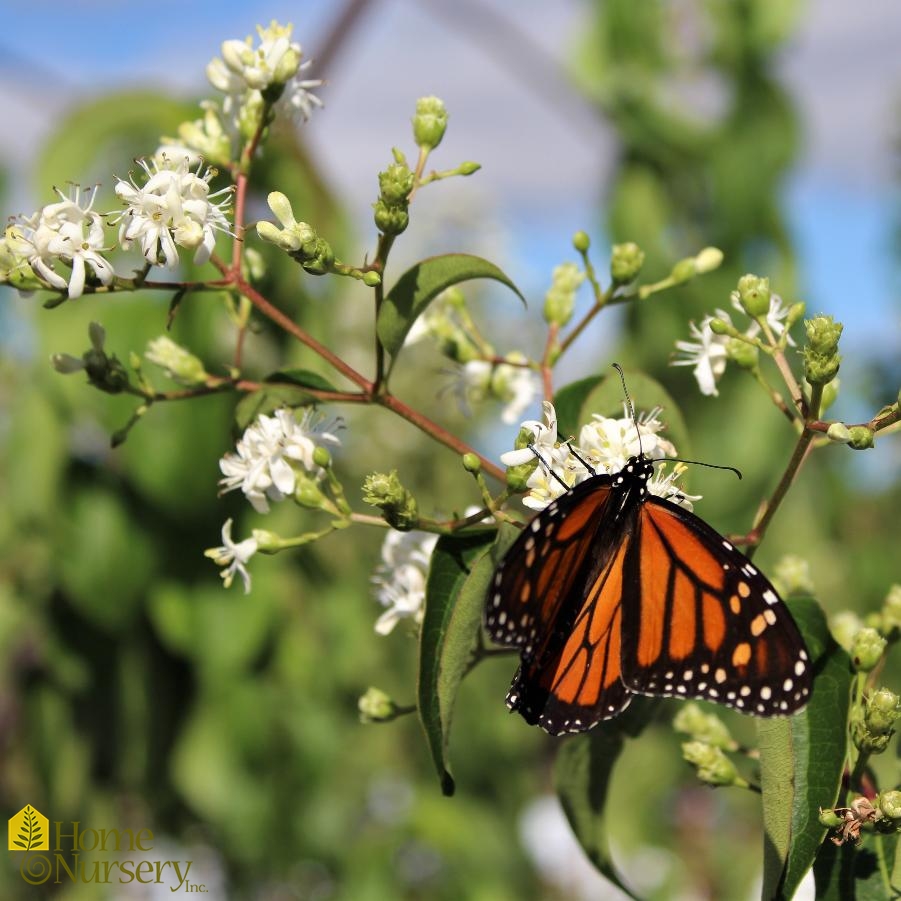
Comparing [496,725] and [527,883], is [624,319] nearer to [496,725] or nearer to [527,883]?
[496,725]

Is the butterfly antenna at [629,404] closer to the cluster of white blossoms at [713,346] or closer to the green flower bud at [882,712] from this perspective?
the cluster of white blossoms at [713,346]

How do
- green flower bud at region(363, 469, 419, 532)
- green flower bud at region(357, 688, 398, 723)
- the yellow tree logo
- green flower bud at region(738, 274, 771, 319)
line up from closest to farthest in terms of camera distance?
green flower bud at region(363, 469, 419, 532) < green flower bud at region(738, 274, 771, 319) < green flower bud at region(357, 688, 398, 723) < the yellow tree logo

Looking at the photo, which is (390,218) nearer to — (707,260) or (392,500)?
(392,500)

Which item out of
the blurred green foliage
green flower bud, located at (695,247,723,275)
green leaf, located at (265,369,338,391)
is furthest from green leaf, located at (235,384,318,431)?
the blurred green foliage

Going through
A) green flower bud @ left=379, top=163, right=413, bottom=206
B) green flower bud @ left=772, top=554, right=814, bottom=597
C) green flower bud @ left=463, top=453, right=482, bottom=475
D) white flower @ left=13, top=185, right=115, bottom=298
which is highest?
green flower bud @ left=379, top=163, right=413, bottom=206

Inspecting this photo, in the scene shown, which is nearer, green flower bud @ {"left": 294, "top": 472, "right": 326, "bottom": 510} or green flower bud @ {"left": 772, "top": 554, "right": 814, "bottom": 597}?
green flower bud @ {"left": 294, "top": 472, "right": 326, "bottom": 510}

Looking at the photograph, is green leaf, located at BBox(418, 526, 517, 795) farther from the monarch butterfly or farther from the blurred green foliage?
the blurred green foliage

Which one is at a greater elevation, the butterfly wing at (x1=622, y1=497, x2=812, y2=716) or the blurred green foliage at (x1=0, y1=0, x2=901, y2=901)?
the blurred green foliage at (x1=0, y1=0, x2=901, y2=901)
